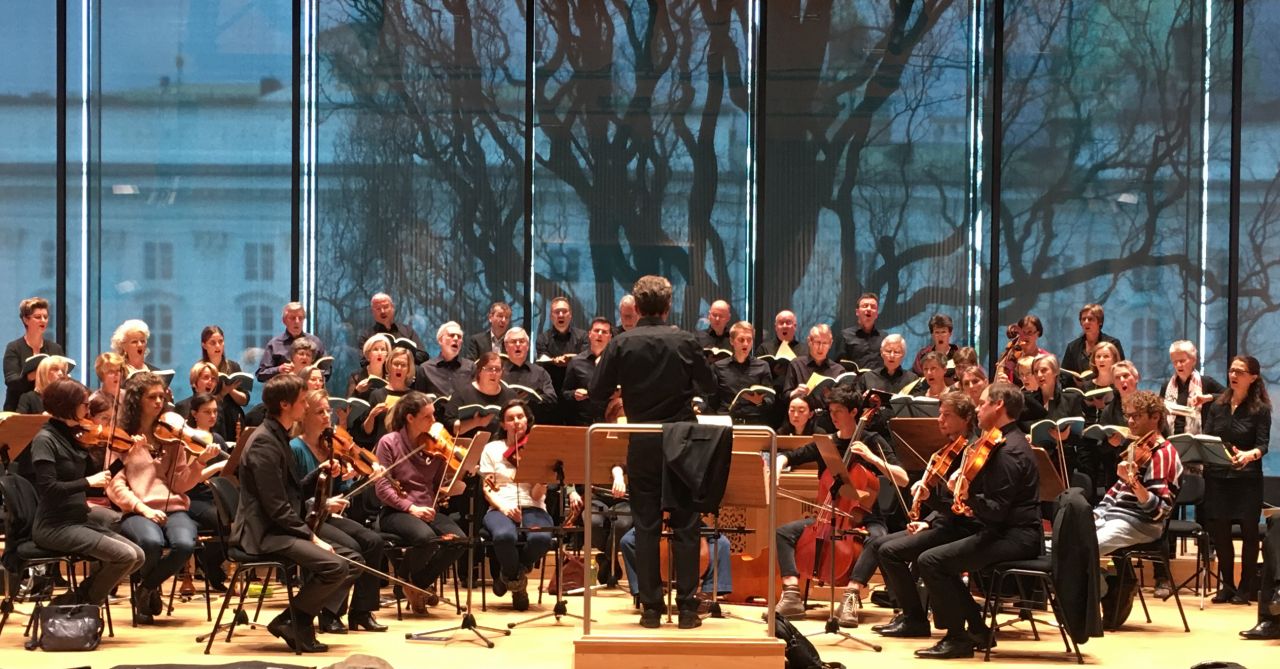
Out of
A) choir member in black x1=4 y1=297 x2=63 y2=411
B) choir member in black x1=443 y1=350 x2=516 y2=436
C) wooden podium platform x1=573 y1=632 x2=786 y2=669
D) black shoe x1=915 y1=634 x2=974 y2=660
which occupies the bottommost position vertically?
black shoe x1=915 y1=634 x2=974 y2=660

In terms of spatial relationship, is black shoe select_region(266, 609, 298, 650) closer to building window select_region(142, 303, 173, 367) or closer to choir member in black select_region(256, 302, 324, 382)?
choir member in black select_region(256, 302, 324, 382)

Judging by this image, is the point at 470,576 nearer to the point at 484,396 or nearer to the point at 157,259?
the point at 484,396

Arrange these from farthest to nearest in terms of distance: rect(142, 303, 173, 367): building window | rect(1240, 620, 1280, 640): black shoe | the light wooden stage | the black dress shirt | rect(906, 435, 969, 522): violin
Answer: rect(142, 303, 173, 367): building window
rect(1240, 620, 1280, 640): black shoe
rect(906, 435, 969, 522): violin
the light wooden stage
the black dress shirt

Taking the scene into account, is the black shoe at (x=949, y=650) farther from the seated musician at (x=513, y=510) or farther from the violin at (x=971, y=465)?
the seated musician at (x=513, y=510)

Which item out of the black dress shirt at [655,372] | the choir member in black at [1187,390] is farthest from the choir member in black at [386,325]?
the choir member in black at [1187,390]

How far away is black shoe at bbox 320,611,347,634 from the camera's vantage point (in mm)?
6762

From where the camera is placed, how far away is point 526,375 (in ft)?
29.9

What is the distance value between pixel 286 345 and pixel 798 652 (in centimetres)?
475

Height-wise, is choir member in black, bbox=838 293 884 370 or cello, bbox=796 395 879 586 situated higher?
choir member in black, bbox=838 293 884 370

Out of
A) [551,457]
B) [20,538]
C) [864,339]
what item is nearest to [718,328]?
[864,339]

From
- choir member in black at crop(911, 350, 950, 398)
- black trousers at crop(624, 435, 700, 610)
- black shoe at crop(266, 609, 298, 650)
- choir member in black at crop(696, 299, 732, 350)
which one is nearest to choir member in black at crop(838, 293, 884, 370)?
choir member in black at crop(696, 299, 732, 350)

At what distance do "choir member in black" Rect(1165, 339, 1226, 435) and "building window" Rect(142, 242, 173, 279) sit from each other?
6.72m

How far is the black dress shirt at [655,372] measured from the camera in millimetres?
5840

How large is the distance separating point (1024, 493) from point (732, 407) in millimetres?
2736
